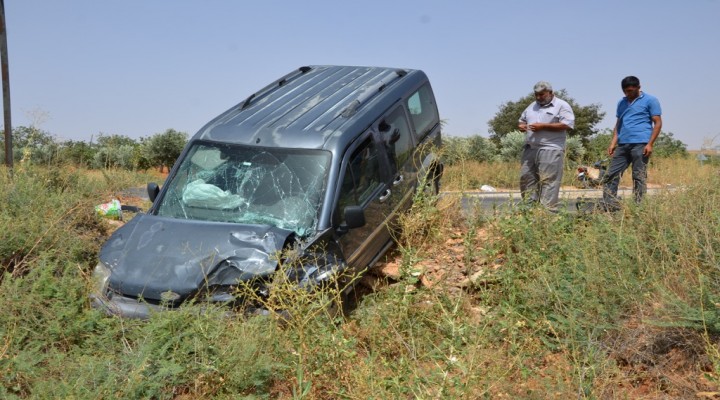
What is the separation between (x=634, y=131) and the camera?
316 inches

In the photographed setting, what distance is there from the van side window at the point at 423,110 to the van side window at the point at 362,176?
133 cm

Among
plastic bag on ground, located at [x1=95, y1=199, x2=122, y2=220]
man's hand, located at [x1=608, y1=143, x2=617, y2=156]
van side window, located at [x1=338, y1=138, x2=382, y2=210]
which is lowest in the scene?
plastic bag on ground, located at [x1=95, y1=199, x2=122, y2=220]

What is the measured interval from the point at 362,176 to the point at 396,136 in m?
1.03

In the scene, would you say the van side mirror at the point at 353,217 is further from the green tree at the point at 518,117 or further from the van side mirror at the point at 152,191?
the green tree at the point at 518,117

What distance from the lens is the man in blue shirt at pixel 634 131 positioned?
7.98 m

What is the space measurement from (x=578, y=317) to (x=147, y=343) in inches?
122

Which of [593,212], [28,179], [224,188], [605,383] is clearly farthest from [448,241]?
[28,179]

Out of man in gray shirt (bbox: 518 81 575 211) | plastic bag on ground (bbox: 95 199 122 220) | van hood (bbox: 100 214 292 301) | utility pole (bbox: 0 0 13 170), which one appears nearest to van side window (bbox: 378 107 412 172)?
man in gray shirt (bbox: 518 81 575 211)

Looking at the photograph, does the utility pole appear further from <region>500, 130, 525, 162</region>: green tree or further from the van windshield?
<region>500, 130, 525, 162</region>: green tree

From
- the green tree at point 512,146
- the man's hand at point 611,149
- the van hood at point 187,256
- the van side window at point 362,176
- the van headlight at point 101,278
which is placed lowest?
the green tree at point 512,146

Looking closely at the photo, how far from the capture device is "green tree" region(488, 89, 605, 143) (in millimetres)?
35594

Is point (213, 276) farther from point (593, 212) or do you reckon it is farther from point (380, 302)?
point (593, 212)

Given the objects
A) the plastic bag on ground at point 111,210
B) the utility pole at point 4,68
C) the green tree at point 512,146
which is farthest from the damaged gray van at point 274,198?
the green tree at point 512,146

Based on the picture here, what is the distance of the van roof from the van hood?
1.17m
